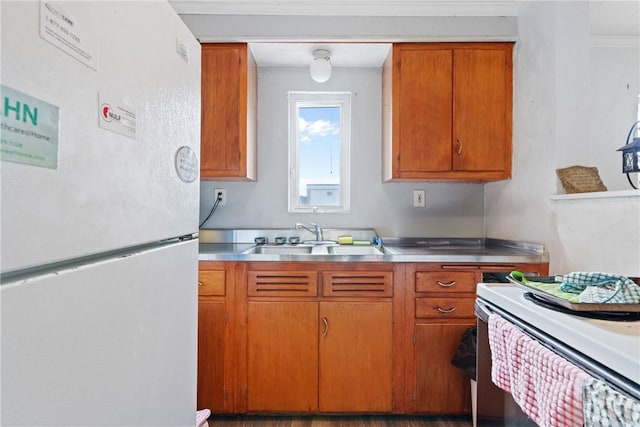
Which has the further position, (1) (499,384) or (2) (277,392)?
(2) (277,392)

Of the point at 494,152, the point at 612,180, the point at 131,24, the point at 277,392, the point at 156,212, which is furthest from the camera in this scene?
the point at 612,180

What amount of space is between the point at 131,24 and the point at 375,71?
210 cm

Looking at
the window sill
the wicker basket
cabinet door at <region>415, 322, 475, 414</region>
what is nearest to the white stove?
the window sill

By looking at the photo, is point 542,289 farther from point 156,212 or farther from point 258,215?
point 258,215

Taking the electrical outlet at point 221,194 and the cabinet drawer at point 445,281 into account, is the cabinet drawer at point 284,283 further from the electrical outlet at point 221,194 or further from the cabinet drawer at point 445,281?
the electrical outlet at point 221,194

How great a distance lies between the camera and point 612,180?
2.33 m

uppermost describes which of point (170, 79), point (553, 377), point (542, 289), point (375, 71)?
point (375, 71)

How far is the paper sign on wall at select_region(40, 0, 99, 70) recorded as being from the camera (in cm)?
41

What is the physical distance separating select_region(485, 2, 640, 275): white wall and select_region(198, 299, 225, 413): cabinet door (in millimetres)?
1795

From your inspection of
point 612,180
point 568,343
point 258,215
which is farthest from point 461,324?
point 612,180

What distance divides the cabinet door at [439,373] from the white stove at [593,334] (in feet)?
3.13

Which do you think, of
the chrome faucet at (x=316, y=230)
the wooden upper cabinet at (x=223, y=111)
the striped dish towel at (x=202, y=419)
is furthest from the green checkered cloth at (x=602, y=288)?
the wooden upper cabinet at (x=223, y=111)

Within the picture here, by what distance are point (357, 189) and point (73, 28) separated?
81.9 inches

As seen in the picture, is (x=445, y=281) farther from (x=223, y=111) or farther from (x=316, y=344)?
(x=223, y=111)
